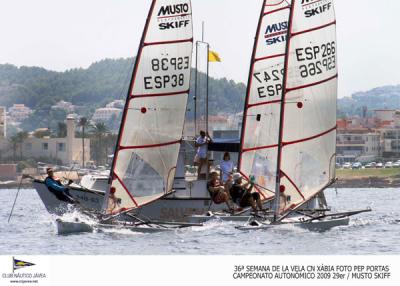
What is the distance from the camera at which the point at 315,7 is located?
97.7ft

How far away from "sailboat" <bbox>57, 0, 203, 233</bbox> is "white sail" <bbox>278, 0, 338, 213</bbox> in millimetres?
3276

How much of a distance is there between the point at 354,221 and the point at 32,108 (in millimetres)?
140646

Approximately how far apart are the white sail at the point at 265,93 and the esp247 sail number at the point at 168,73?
11.8ft

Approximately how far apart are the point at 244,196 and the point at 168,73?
3955 millimetres

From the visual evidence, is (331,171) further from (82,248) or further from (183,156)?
(82,248)

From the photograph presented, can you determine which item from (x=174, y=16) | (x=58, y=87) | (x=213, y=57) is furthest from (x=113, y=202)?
(x=58, y=87)

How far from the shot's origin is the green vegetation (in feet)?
358

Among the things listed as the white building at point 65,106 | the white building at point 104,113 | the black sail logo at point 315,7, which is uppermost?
the white building at point 65,106

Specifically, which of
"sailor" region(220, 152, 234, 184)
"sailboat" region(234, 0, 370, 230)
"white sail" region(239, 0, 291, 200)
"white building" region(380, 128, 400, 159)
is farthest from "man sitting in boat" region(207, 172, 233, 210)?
"white building" region(380, 128, 400, 159)

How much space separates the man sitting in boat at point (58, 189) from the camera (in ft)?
106

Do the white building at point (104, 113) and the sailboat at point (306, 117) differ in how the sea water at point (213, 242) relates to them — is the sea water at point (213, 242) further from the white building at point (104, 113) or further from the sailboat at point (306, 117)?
the white building at point (104, 113)

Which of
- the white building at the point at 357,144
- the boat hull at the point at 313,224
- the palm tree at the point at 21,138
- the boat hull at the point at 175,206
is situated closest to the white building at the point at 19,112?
the palm tree at the point at 21,138

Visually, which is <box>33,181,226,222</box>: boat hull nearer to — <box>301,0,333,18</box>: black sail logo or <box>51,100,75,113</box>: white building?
<box>301,0,333,18</box>: black sail logo

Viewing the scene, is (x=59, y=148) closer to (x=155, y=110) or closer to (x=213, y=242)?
(x=155, y=110)
